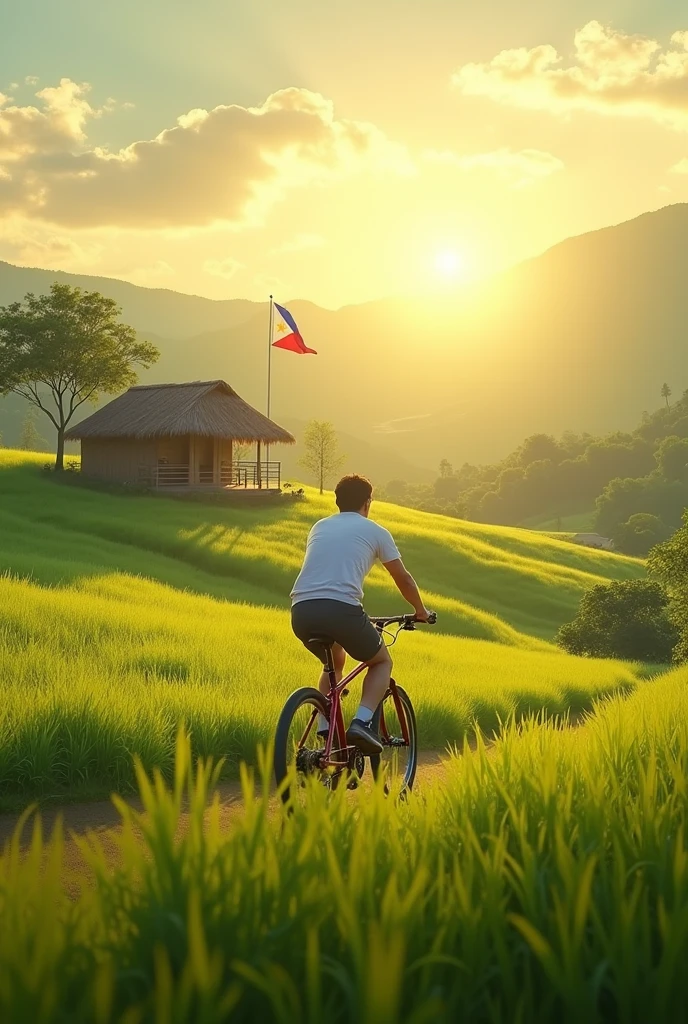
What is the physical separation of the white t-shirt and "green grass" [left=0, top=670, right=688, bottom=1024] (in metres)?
3.08

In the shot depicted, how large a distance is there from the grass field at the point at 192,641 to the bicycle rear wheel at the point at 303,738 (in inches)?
68.1

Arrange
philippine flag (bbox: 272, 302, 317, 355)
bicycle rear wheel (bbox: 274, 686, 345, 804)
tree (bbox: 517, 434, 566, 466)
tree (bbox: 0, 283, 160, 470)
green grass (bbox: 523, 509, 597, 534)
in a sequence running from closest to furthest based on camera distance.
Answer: bicycle rear wheel (bbox: 274, 686, 345, 804)
philippine flag (bbox: 272, 302, 317, 355)
tree (bbox: 0, 283, 160, 470)
green grass (bbox: 523, 509, 597, 534)
tree (bbox: 517, 434, 566, 466)

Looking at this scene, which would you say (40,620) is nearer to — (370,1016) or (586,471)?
(370,1016)

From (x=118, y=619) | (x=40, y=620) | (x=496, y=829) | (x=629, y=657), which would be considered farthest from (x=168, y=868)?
(x=629, y=657)

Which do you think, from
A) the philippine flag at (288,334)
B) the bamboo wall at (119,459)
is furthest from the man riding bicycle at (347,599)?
the bamboo wall at (119,459)

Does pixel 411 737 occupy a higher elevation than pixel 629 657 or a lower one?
higher

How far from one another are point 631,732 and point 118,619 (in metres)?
9.74

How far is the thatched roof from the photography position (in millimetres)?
50344

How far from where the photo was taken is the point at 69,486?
48344 millimetres

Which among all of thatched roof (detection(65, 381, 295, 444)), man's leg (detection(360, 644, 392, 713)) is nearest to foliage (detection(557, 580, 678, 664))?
man's leg (detection(360, 644, 392, 713))

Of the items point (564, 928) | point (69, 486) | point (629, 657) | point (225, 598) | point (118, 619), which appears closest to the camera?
point (564, 928)

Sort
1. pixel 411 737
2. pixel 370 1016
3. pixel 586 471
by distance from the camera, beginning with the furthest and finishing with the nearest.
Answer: pixel 586 471 < pixel 411 737 < pixel 370 1016

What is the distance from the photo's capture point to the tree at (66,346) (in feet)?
178

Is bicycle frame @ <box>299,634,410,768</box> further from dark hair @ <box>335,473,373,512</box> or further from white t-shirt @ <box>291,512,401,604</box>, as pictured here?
dark hair @ <box>335,473,373,512</box>
